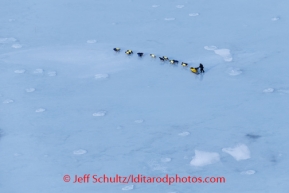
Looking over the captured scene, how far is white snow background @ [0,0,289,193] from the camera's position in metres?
4.00

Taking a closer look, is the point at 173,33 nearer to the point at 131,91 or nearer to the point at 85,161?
the point at 131,91

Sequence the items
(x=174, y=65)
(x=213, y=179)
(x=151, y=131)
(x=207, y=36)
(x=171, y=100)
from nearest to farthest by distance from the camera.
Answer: (x=213, y=179) → (x=151, y=131) → (x=171, y=100) → (x=174, y=65) → (x=207, y=36)

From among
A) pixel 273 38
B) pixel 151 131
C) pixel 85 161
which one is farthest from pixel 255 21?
pixel 85 161

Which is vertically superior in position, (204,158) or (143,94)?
(143,94)

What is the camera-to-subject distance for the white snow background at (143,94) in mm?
4003

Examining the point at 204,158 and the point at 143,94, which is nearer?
the point at 204,158

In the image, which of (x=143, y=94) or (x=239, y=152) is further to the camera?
(x=143, y=94)

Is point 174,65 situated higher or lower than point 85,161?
higher

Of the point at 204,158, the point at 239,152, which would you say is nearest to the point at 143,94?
the point at 204,158

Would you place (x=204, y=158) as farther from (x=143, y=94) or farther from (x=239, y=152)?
(x=143, y=94)

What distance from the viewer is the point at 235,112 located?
4496mm

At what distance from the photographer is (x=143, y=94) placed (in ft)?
15.6

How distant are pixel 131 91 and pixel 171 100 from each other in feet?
1.24

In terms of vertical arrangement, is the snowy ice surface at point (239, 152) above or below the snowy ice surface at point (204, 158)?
above
